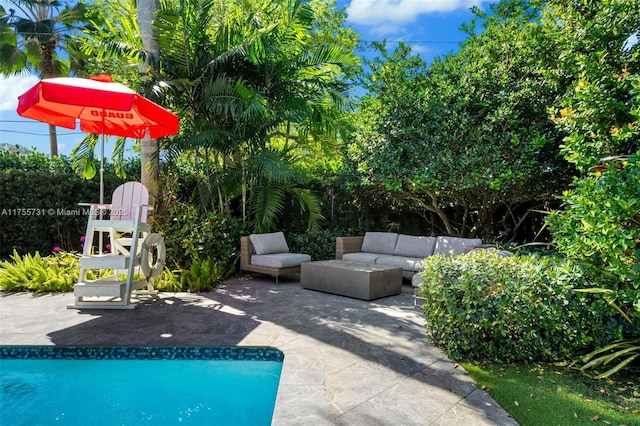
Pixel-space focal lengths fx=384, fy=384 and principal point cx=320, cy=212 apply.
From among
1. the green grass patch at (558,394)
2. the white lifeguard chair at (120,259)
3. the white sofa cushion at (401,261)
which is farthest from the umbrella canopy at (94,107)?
the green grass patch at (558,394)

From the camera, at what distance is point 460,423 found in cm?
236

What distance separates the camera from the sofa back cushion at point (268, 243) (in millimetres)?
7266

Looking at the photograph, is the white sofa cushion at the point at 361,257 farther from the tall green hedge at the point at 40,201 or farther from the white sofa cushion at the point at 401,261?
the tall green hedge at the point at 40,201

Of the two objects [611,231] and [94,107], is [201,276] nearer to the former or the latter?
[94,107]

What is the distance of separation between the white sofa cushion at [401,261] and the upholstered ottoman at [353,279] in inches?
18.9

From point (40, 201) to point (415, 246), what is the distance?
800 centimetres

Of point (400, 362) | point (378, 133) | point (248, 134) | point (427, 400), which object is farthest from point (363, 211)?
point (427, 400)

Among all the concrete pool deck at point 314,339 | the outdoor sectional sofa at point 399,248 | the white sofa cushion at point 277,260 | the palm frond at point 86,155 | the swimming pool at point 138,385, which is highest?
the palm frond at point 86,155

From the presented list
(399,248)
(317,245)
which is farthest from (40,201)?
(399,248)

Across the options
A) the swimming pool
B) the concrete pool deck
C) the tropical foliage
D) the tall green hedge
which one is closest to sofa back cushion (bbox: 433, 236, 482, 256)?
the tropical foliage

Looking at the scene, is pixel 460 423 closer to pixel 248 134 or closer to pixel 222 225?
pixel 222 225

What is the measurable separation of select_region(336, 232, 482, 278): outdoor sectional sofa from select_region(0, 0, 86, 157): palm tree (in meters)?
10.4

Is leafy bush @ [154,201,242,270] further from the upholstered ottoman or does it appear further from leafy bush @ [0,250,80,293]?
the upholstered ottoman

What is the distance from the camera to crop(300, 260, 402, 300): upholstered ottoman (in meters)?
5.66
